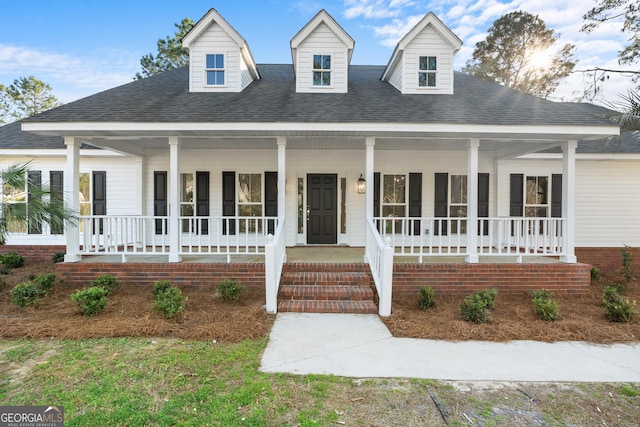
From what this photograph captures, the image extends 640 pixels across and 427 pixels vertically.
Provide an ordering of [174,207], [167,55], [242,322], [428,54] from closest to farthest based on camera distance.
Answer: [242,322], [174,207], [428,54], [167,55]

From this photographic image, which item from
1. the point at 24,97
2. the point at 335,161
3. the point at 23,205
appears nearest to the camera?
the point at 23,205

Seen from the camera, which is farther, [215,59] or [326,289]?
[215,59]

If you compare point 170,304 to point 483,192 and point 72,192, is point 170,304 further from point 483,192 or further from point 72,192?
point 483,192

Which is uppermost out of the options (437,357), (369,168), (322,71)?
(322,71)

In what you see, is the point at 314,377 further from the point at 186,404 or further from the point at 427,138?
the point at 427,138

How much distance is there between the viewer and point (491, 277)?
623 centimetres

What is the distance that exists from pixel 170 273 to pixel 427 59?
8.08m

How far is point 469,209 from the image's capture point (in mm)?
6555

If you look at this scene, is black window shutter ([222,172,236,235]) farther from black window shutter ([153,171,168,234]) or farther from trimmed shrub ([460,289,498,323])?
trimmed shrub ([460,289,498,323])

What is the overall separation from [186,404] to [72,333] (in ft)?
8.52

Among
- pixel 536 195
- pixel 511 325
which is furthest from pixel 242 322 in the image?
pixel 536 195

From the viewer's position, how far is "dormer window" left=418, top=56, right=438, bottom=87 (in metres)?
8.12

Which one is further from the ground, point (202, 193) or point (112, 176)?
point (112, 176)

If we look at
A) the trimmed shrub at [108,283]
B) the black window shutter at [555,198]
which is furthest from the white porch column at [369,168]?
the black window shutter at [555,198]
